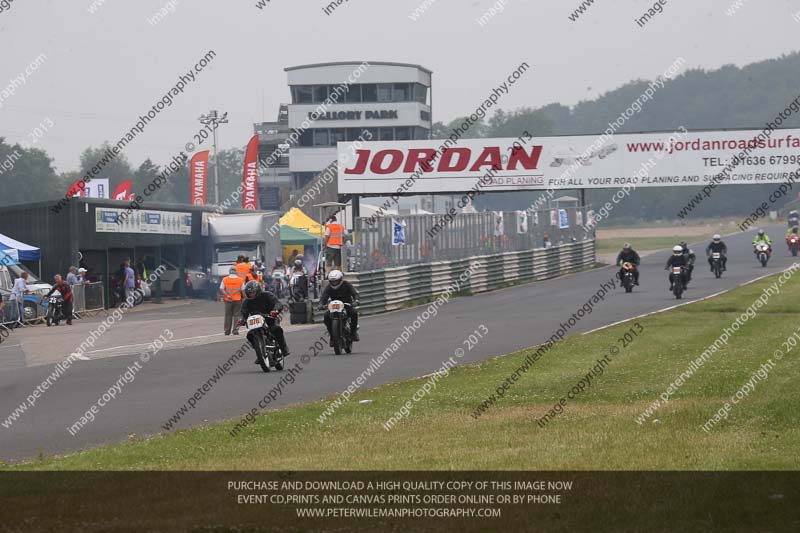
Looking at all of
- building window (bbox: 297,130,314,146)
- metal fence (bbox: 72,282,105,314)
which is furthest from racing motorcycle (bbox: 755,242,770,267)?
building window (bbox: 297,130,314,146)

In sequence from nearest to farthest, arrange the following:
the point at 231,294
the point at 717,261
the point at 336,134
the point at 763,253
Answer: the point at 231,294 → the point at 717,261 → the point at 763,253 → the point at 336,134

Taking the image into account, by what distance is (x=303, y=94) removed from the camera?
112062 millimetres

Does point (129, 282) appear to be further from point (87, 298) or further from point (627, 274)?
point (627, 274)

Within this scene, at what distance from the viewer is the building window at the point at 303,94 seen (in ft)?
366

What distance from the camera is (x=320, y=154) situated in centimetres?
11044

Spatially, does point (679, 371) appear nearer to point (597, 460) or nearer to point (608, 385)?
point (608, 385)

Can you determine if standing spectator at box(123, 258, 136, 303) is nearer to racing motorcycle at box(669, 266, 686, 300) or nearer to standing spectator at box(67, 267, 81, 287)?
standing spectator at box(67, 267, 81, 287)

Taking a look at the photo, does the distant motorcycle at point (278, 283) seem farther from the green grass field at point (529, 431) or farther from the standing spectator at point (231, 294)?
the green grass field at point (529, 431)

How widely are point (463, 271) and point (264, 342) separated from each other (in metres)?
22.2

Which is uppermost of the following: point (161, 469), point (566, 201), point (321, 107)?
point (321, 107)

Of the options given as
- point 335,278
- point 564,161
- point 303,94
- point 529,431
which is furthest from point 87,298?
point 303,94

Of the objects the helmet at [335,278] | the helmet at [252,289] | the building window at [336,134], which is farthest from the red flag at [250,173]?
the building window at [336,134]
